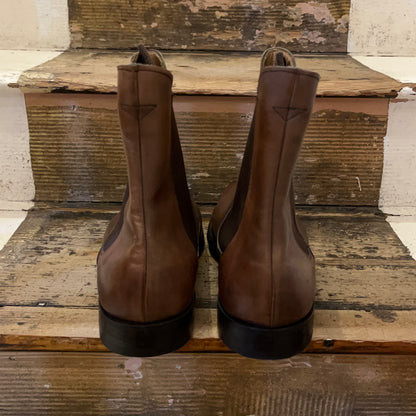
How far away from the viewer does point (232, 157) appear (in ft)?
2.98

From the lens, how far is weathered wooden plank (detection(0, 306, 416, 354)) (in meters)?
0.59

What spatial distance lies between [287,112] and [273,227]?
146 millimetres

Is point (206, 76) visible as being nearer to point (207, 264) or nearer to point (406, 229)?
point (207, 264)

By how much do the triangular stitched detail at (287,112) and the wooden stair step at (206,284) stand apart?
1.04 ft

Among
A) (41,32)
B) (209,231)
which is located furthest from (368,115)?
(41,32)

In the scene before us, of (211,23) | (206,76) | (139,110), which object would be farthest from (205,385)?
(211,23)

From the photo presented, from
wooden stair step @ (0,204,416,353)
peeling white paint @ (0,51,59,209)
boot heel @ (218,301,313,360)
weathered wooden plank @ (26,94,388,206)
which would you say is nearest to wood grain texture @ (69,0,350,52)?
peeling white paint @ (0,51,59,209)

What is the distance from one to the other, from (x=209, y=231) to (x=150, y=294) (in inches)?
11.2

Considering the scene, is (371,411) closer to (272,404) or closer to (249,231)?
(272,404)

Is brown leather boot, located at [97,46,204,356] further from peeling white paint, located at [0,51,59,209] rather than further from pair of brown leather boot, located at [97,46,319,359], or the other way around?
peeling white paint, located at [0,51,59,209]

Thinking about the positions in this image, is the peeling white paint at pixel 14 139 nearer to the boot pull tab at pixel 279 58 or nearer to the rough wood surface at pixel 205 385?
the rough wood surface at pixel 205 385

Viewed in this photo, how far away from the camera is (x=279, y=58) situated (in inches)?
21.5

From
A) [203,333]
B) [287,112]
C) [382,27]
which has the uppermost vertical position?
[382,27]

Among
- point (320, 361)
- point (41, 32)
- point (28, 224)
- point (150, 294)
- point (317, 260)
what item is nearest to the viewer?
point (150, 294)
